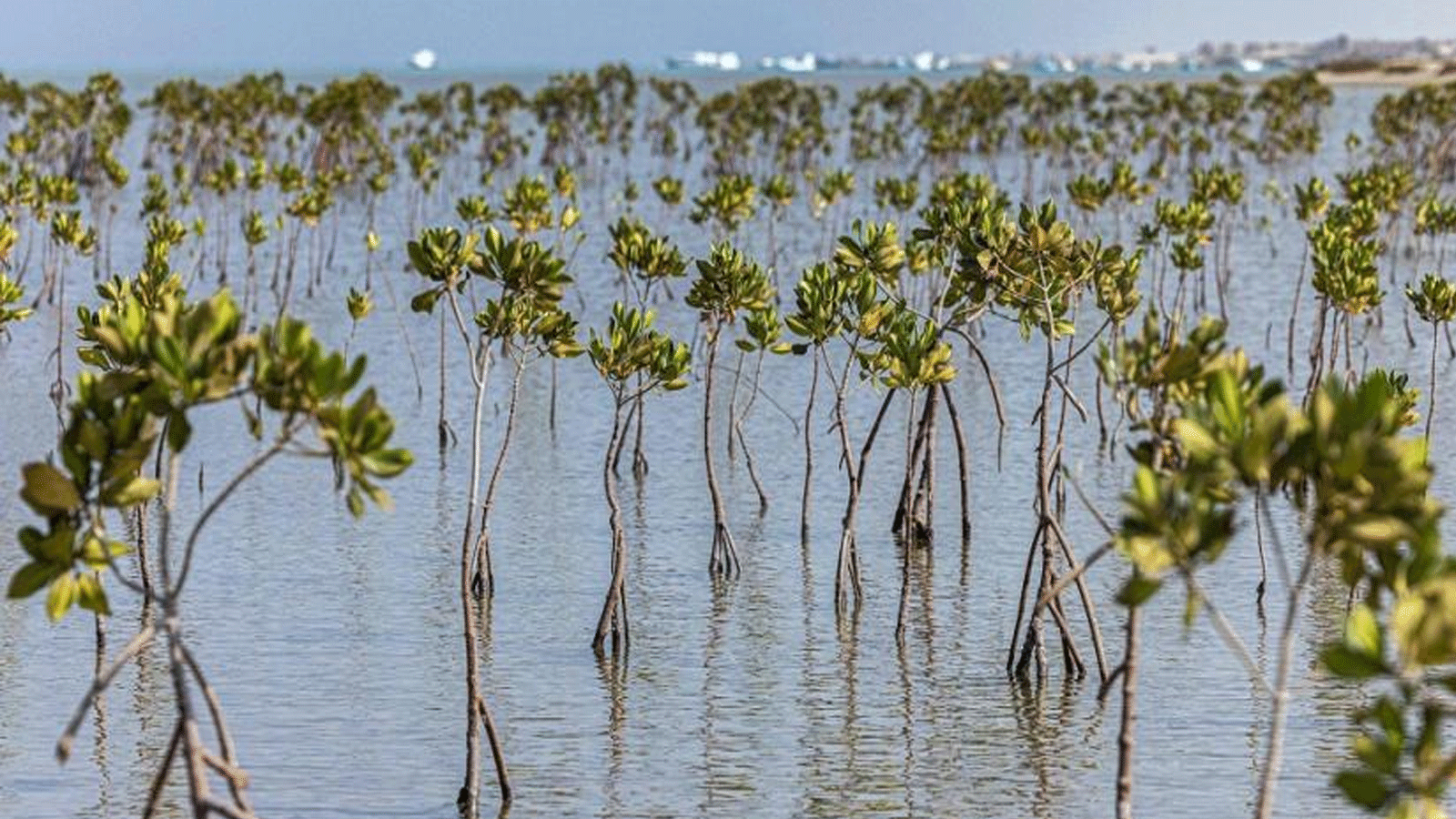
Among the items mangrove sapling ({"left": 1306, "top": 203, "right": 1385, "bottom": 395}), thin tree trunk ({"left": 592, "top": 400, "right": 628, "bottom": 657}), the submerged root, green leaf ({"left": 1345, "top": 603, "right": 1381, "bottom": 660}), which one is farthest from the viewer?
mangrove sapling ({"left": 1306, "top": 203, "right": 1385, "bottom": 395})

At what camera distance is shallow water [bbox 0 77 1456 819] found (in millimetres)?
12344

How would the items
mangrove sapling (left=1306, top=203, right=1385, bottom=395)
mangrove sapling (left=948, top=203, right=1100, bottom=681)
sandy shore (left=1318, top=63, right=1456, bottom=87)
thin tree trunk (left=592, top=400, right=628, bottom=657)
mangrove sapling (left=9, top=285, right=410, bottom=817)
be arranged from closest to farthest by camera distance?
mangrove sapling (left=9, top=285, right=410, bottom=817)
mangrove sapling (left=948, top=203, right=1100, bottom=681)
thin tree trunk (left=592, top=400, right=628, bottom=657)
mangrove sapling (left=1306, top=203, right=1385, bottom=395)
sandy shore (left=1318, top=63, right=1456, bottom=87)

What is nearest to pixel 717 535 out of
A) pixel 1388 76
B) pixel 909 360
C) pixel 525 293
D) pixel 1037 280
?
pixel 909 360

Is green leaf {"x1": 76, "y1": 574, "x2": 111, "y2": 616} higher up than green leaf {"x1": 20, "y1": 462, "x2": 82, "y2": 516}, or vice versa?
green leaf {"x1": 20, "y1": 462, "x2": 82, "y2": 516}

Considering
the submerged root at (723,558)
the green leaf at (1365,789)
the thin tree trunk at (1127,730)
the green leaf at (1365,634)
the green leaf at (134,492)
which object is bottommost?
the submerged root at (723,558)

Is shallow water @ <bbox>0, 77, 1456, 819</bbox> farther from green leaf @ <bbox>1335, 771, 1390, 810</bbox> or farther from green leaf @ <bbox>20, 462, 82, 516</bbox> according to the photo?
green leaf @ <bbox>1335, 771, 1390, 810</bbox>

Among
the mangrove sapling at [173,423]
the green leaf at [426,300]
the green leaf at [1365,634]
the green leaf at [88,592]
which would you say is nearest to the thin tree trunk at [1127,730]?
the green leaf at [1365,634]

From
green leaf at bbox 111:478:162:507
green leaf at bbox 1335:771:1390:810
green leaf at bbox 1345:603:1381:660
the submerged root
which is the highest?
green leaf at bbox 111:478:162:507

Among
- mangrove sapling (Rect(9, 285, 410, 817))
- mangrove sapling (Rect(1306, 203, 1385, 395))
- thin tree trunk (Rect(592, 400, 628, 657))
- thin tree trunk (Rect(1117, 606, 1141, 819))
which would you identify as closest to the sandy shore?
mangrove sapling (Rect(1306, 203, 1385, 395))

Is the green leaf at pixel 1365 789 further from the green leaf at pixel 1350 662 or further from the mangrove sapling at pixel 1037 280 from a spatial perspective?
the mangrove sapling at pixel 1037 280

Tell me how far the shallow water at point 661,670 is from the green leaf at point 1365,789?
5224 millimetres

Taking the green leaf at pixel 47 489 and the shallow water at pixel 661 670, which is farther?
the shallow water at pixel 661 670

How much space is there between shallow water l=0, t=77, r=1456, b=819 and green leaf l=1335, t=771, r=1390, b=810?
5224mm

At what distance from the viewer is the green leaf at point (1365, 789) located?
6.71m
